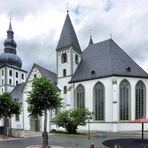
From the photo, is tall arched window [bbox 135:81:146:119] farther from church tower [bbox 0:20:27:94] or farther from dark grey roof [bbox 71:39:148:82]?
church tower [bbox 0:20:27:94]

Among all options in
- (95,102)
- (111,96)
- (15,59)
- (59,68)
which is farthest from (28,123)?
(15,59)

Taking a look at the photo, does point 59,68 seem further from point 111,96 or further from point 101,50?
point 111,96

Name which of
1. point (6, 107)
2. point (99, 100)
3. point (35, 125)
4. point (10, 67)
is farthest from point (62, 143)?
point (10, 67)

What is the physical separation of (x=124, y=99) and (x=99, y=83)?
510 centimetres

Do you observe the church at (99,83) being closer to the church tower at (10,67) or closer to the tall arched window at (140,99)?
the tall arched window at (140,99)

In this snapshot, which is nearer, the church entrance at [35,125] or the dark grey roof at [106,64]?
the dark grey roof at [106,64]

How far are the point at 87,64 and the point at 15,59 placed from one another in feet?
123

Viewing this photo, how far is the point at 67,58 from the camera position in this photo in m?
53.9

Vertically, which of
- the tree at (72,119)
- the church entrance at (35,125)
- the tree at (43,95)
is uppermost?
the tree at (43,95)

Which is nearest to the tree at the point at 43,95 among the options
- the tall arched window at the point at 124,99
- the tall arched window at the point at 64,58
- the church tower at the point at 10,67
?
the tall arched window at the point at 124,99

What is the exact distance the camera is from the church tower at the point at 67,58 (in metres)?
52.4

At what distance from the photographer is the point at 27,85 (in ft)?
189

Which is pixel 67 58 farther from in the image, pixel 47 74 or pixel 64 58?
pixel 47 74

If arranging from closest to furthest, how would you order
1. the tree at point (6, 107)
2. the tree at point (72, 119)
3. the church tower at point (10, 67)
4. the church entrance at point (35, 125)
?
the tree at point (6, 107) < the tree at point (72, 119) < the church entrance at point (35, 125) < the church tower at point (10, 67)
